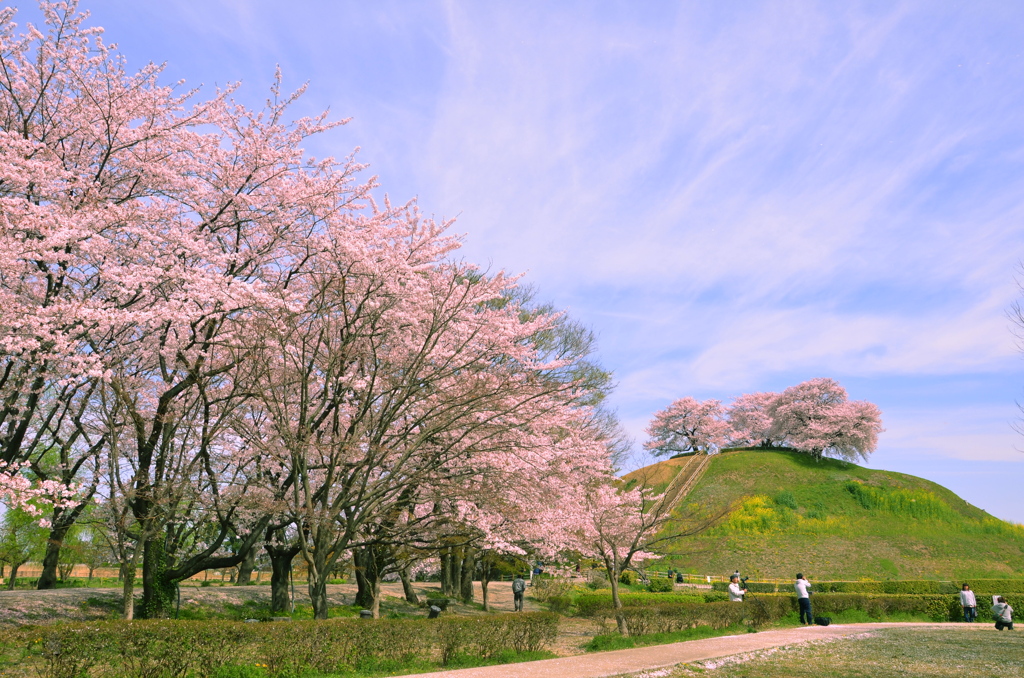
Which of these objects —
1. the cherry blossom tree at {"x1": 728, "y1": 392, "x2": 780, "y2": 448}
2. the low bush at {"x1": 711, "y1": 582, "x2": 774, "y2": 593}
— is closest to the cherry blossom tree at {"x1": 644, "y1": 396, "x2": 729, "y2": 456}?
the cherry blossom tree at {"x1": 728, "y1": 392, "x2": 780, "y2": 448}

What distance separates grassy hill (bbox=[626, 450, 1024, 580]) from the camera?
40594 millimetres

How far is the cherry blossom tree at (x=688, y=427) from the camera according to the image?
3223 inches

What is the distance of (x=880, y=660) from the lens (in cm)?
1195

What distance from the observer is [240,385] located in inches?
504

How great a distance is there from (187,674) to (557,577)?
26303 millimetres

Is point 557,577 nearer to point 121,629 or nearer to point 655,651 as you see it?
point 655,651

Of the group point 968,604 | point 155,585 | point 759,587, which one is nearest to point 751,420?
point 759,587

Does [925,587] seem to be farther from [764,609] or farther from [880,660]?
[880,660]

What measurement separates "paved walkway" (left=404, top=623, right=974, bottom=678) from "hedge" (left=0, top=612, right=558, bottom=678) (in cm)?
120

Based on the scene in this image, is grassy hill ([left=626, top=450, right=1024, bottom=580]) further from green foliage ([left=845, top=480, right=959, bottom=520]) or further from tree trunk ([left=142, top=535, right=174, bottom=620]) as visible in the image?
tree trunk ([left=142, top=535, right=174, bottom=620])

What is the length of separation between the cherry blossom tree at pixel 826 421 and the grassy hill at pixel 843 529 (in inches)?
103

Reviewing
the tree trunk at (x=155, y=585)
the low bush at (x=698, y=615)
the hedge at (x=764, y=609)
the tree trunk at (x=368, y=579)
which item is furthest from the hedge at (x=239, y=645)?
the hedge at (x=764, y=609)

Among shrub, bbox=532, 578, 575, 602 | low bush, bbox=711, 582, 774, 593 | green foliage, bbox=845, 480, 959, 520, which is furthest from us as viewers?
green foliage, bbox=845, 480, 959, 520

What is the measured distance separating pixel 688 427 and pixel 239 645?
261ft
